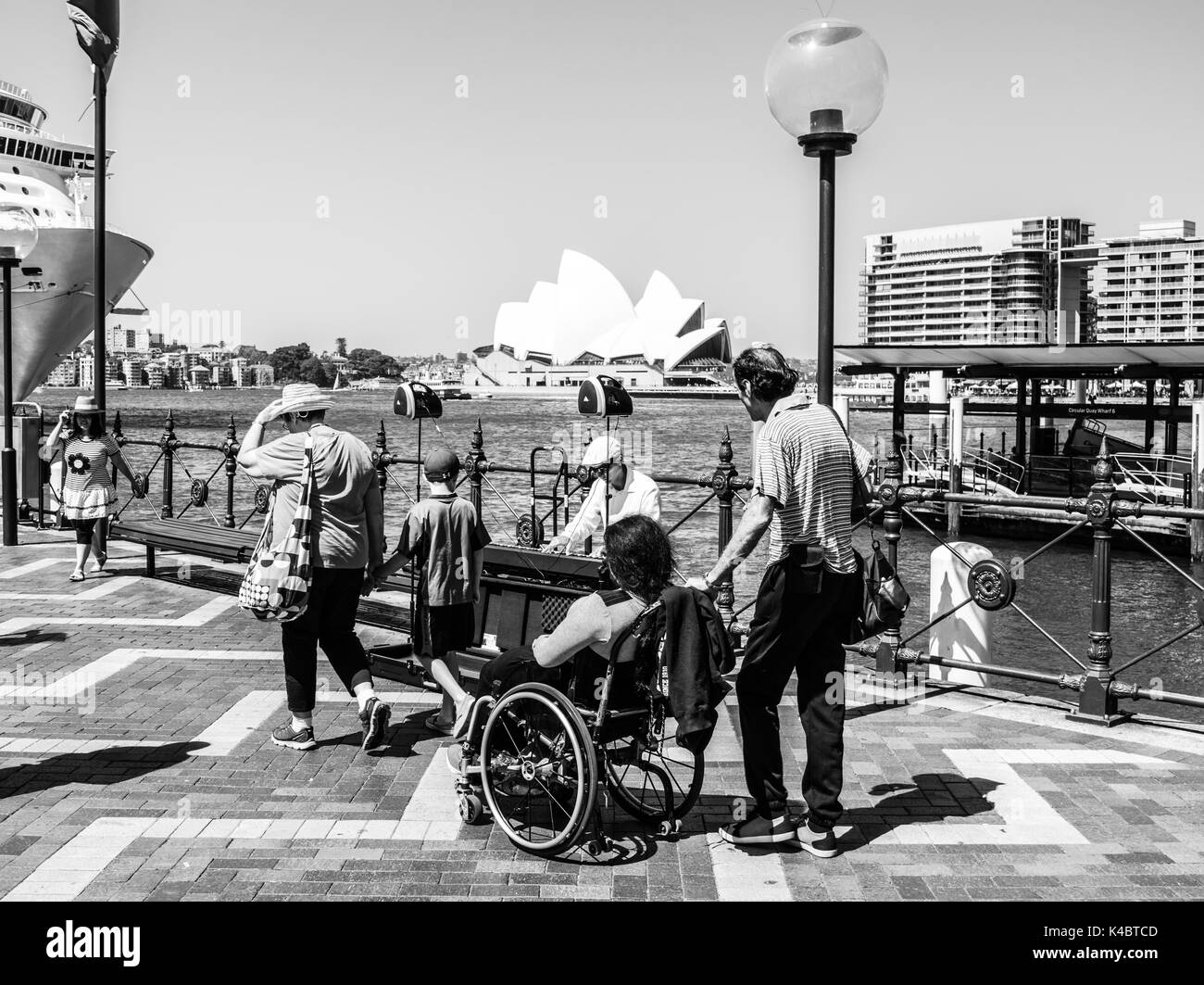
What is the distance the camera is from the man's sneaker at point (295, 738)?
19.2 feet

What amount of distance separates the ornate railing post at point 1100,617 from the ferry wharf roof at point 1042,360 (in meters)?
19.0

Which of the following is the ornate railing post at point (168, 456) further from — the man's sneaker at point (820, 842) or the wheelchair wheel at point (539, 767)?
the man's sneaker at point (820, 842)

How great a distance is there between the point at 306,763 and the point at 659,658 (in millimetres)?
2052

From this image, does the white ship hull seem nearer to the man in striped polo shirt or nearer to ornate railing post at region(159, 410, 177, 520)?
ornate railing post at region(159, 410, 177, 520)

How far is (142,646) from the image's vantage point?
807 cm

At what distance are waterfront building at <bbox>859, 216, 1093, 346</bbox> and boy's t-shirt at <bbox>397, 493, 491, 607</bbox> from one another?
15446 centimetres

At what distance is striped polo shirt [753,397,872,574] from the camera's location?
4.41m

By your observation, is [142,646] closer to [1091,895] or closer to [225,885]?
[225,885]

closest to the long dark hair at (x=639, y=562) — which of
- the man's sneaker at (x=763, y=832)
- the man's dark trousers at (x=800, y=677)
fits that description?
the man's dark trousers at (x=800, y=677)

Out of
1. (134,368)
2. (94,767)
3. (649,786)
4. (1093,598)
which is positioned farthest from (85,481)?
(134,368)

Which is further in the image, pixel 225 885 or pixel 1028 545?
pixel 1028 545

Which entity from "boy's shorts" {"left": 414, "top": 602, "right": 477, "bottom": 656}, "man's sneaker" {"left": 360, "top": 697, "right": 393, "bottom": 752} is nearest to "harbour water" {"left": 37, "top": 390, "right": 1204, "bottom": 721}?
"boy's shorts" {"left": 414, "top": 602, "right": 477, "bottom": 656}

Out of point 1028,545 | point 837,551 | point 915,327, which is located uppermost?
point 915,327
